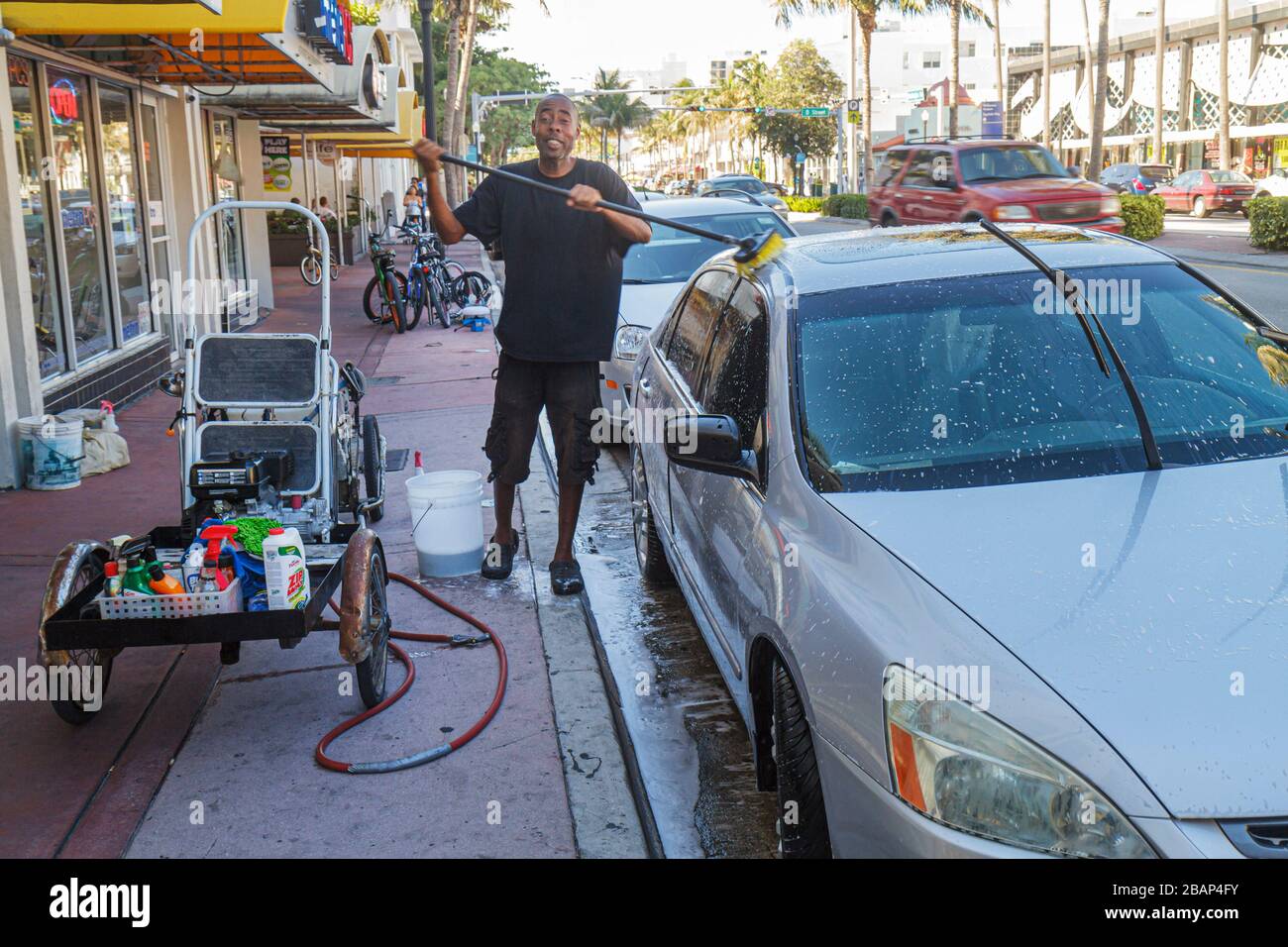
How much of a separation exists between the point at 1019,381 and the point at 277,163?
21324 millimetres

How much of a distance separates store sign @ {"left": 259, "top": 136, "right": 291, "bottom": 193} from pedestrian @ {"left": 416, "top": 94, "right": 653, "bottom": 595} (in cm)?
1846

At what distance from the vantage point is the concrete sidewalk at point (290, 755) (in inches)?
146

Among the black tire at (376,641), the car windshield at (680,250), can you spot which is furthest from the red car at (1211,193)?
the black tire at (376,641)

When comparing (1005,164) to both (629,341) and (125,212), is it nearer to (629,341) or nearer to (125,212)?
(629,341)

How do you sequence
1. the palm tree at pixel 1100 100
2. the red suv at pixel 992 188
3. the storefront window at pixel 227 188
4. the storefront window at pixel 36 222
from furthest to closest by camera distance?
the palm tree at pixel 1100 100 → the red suv at pixel 992 188 → the storefront window at pixel 227 188 → the storefront window at pixel 36 222

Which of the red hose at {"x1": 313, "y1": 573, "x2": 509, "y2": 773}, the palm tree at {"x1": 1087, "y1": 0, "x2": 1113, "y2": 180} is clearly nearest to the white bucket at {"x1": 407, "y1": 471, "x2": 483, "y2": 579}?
the red hose at {"x1": 313, "y1": 573, "x2": 509, "y2": 773}

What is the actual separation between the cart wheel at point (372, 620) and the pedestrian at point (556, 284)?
1.21m

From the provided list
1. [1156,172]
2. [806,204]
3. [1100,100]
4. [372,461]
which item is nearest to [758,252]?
[372,461]

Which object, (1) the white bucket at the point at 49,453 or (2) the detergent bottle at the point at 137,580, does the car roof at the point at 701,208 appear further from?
(2) the detergent bottle at the point at 137,580

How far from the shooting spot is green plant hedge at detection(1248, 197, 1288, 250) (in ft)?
73.6

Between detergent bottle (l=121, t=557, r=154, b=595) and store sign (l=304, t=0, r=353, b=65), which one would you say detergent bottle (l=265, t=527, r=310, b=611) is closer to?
detergent bottle (l=121, t=557, r=154, b=595)

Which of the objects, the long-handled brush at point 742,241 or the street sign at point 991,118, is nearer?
the long-handled brush at point 742,241

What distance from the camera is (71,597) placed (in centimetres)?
425
